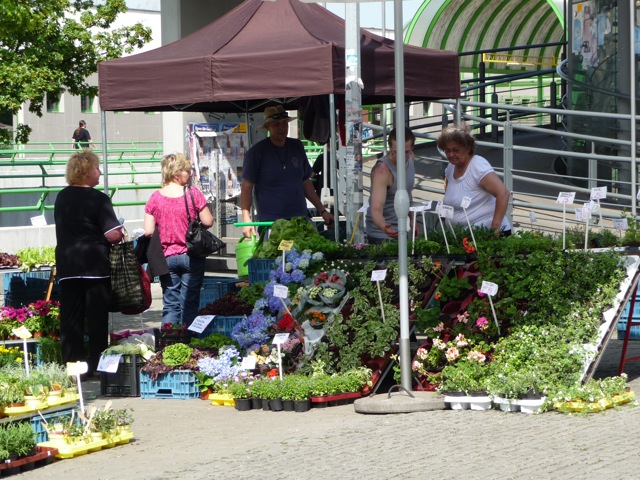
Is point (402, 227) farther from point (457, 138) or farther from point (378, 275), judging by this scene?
point (457, 138)

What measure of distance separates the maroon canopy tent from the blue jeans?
1.36m

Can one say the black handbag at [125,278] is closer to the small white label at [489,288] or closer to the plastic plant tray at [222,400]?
the plastic plant tray at [222,400]

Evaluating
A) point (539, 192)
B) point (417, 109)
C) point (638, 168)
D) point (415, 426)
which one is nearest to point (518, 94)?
point (417, 109)

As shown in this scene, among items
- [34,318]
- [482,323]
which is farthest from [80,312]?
[482,323]

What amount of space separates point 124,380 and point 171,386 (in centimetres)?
40

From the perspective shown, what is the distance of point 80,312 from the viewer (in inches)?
360

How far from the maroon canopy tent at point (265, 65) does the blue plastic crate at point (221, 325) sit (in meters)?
1.79

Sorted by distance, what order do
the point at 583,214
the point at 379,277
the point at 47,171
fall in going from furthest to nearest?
the point at 47,171 → the point at 379,277 → the point at 583,214

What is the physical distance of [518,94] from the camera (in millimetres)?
35156

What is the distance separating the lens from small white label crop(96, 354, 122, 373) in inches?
332

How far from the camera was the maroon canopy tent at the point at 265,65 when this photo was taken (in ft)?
30.3

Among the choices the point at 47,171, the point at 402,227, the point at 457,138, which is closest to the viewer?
the point at 402,227

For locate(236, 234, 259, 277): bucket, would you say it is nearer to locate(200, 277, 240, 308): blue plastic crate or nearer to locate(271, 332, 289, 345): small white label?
locate(200, 277, 240, 308): blue plastic crate

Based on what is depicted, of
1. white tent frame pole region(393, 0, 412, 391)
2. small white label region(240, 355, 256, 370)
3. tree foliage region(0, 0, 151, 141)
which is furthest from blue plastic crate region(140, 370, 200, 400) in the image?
tree foliage region(0, 0, 151, 141)
